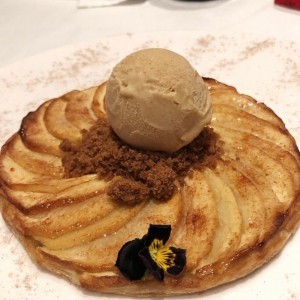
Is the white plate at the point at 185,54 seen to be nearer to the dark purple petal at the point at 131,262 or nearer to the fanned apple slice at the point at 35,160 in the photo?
the fanned apple slice at the point at 35,160

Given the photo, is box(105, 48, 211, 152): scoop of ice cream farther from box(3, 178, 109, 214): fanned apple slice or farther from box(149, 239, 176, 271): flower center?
box(149, 239, 176, 271): flower center

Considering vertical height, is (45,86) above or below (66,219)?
below

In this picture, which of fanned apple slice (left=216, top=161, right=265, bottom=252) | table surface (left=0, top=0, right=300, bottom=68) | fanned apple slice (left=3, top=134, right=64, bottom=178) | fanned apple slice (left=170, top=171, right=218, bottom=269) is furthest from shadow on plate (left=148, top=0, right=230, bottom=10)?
fanned apple slice (left=170, top=171, right=218, bottom=269)

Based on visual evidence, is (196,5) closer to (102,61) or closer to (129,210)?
(102,61)

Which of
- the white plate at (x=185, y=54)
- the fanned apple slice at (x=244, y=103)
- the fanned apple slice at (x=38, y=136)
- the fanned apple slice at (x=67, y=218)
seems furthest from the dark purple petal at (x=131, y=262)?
the fanned apple slice at (x=244, y=103)

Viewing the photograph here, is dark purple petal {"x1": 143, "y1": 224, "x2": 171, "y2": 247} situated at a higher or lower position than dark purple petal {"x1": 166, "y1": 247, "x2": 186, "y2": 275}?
higher

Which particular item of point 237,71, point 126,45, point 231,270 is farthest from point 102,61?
point 231,270

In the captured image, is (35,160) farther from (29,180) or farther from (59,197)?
(59,197)
